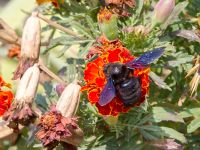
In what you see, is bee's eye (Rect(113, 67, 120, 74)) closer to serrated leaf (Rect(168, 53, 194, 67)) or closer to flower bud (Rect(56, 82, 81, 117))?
flower bud (Rect(56, 82, 81, 117))

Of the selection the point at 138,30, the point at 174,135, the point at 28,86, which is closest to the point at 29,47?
the point at 28,86

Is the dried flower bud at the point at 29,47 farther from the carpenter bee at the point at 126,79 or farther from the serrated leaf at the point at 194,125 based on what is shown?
the serrated leaf at the point at 194,125

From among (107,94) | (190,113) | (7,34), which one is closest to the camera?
(107,94)

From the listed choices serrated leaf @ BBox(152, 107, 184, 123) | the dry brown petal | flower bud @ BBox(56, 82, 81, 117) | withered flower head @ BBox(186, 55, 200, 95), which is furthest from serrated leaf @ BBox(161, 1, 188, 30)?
the dry brown petal

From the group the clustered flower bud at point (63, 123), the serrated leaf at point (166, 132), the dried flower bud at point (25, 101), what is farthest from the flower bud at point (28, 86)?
the serrated leaf at point (166, 132)

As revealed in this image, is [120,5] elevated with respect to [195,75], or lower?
elevated

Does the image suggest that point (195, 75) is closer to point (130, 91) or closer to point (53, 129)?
point (130, 91)
